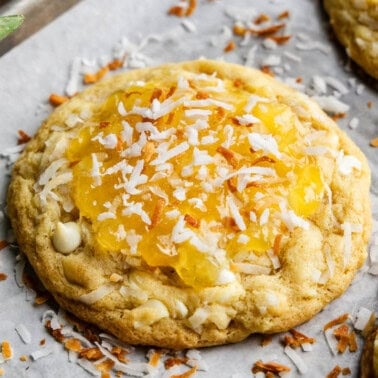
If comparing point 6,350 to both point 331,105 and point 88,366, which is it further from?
point 331,105

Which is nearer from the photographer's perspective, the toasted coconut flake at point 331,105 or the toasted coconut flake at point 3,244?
the toasted coconut flake at point 3,244

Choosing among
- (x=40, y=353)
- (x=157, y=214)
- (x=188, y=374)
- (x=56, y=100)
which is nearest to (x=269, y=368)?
(x=188, y=374)

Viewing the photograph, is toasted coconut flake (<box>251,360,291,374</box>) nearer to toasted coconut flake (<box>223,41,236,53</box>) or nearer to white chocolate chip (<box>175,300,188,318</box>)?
white chocolate chip (<box>175,300,188,318</box>)

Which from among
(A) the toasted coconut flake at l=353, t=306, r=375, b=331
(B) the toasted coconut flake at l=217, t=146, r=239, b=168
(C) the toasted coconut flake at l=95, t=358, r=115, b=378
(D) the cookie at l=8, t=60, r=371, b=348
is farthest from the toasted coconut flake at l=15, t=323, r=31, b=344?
(A) the toasted coconut flake at l=353, t=306, r=375, b=331

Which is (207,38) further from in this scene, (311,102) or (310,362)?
(310,362)

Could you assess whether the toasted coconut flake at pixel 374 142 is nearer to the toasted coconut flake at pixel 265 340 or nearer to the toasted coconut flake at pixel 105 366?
the toasted coconut flake at pixel 265 340

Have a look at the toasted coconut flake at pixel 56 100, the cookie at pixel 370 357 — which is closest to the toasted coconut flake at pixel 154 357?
the cookie at pixel 370 357

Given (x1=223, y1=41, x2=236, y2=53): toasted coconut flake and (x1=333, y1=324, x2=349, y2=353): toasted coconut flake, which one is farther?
(x1=223, y1=41, x2=236, y2=53): toasted coconut flake

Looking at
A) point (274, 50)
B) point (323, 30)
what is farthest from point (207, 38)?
point (323, 30)
